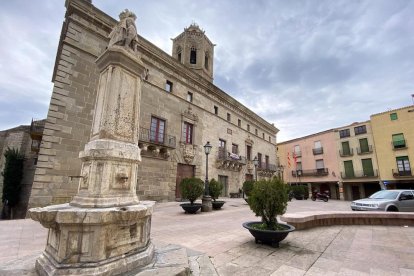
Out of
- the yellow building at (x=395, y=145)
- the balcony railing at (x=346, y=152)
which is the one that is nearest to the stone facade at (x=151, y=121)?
the balcony railing at (x=346, y=152)

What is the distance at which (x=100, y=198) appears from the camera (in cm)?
253

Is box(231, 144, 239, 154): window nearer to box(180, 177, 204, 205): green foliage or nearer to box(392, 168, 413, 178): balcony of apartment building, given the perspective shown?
box(180, 177, 204, 205): green foliage

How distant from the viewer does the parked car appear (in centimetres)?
815

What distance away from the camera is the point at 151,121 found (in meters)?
13.3

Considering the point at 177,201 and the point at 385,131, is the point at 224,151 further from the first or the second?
the point at 385,131

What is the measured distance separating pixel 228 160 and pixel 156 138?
7873mm

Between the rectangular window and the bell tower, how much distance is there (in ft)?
68.5

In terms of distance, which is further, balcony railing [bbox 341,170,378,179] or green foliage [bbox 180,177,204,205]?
balcony railing [bbox 341,170,378,179]

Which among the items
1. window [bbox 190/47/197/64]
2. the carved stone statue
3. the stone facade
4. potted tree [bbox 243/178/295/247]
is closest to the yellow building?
the stone facade

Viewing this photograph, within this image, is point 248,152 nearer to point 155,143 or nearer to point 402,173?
point 155,143

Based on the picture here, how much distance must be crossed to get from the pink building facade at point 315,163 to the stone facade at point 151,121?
11914 millimetres

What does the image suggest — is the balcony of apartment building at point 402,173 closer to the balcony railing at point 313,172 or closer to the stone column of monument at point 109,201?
the balcony railing at point 313,172

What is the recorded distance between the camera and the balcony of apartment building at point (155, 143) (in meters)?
12.0

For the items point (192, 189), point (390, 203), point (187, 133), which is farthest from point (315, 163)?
point (192, 189)
